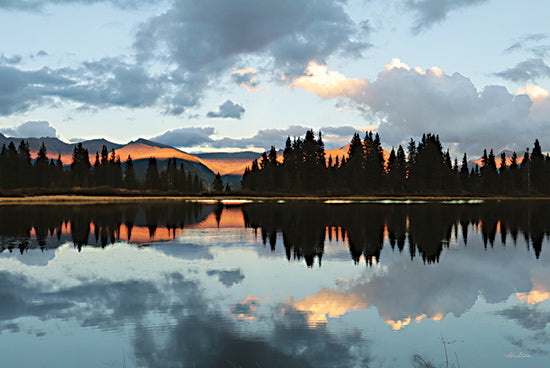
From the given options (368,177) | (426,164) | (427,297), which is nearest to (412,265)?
(427,297)

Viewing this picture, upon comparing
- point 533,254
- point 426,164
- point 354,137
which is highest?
point 354,137

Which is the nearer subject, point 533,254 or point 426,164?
point 533,254

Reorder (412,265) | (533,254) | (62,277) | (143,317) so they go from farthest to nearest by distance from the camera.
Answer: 1. (533,254)
2. (412,265)
3. (62,277)
4. (143,317)

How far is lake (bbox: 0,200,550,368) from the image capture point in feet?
37.1

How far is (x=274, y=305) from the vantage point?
15734 millimetres

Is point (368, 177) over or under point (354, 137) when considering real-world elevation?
under

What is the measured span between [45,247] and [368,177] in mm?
147174

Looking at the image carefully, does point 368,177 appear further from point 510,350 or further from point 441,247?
point 510,350

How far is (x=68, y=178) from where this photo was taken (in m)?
194

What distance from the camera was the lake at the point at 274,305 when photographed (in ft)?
37.1
